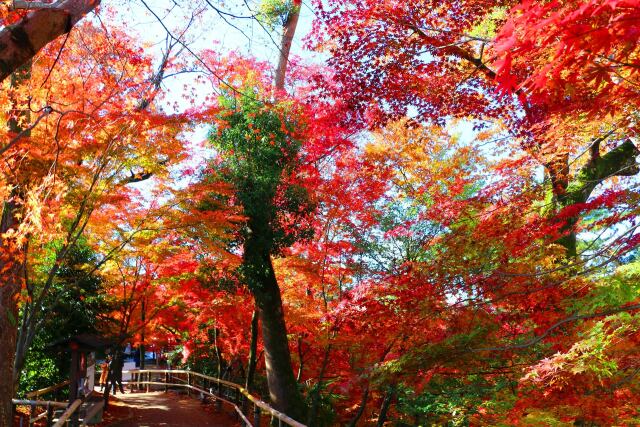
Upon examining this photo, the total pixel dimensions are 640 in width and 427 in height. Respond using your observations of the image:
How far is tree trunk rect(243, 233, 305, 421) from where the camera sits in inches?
404

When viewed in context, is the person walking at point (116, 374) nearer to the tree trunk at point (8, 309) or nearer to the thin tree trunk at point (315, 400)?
the thin tree trunk at point (315, 400)

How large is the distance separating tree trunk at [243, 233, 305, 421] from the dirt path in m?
1.52

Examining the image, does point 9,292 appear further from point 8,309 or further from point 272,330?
point 272,330

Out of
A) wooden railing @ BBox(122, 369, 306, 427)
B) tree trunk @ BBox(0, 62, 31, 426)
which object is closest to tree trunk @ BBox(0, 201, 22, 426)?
tree trunk @ BBox(0, 62, 31, 426)

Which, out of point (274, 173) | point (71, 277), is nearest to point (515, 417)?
point (274, 173)

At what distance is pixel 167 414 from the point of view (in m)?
12.4

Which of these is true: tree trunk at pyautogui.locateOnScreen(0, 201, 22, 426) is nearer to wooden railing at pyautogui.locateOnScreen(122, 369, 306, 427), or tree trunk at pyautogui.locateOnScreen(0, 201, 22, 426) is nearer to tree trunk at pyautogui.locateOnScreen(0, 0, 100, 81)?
wooden railing at pyautogui.locateOnScreen(122, 369, 306, 427)

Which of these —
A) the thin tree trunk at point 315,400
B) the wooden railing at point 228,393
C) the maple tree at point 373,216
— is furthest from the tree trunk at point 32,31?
the thin tree trunk at point 315,400

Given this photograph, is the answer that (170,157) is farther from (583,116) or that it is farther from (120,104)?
(583,116)

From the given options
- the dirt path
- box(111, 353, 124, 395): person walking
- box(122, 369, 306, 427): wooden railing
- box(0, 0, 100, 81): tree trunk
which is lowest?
the dirt path

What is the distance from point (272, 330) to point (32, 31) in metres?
8.25

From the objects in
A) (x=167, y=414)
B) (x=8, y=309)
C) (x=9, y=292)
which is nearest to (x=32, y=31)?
(x=9, y=292)

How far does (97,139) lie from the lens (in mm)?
7551

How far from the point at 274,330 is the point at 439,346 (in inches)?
214
